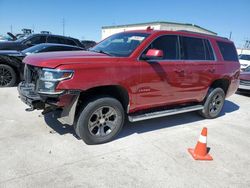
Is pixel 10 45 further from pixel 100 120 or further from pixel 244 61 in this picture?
pixel 244 61

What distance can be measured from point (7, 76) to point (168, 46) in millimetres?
5285

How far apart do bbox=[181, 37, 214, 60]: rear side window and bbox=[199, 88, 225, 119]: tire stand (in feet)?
2.97

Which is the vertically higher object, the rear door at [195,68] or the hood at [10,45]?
the hood at [10,45]

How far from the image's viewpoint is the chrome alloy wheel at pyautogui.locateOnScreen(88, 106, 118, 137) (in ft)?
12.1

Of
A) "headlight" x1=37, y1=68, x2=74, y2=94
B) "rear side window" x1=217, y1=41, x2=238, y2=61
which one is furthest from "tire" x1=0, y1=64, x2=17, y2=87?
"rear side window" x1=217, y1=41, x2=238, y2=61

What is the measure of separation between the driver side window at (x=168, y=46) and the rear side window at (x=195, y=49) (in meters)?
0.20

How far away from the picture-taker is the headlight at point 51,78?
3.13 metres

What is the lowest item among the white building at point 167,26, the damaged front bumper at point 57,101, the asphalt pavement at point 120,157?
the asphalt pavement at point 120,157

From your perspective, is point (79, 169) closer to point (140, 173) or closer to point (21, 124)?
point (140, 173)

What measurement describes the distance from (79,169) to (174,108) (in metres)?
2.66

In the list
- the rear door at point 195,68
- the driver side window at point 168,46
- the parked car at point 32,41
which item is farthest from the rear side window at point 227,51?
the parked car at point 32,41

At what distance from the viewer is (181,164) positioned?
11.0ft

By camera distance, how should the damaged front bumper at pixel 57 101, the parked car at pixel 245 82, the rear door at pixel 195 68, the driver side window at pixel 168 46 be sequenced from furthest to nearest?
the parked car at pixel 245 82, the rear door at pixel 195 68, the driver side window at pixel 168 46, the damaged front bumper at pixel 57 101

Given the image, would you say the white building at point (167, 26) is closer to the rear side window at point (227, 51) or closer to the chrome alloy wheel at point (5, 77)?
the rear side window at point (227, 51)
